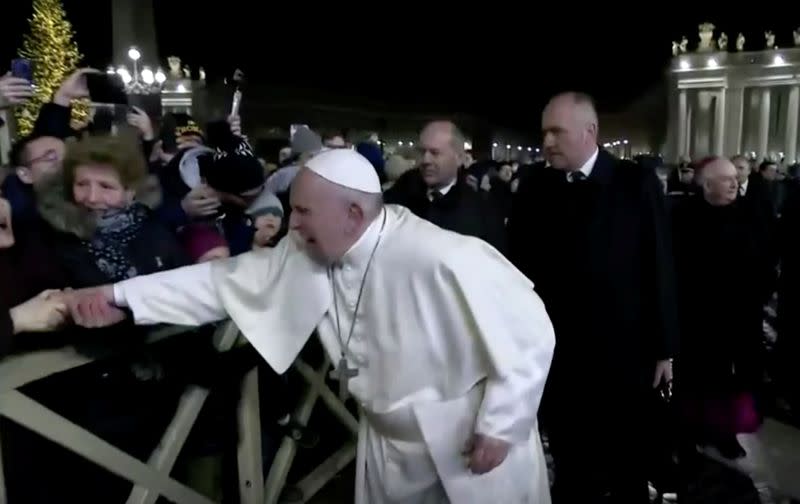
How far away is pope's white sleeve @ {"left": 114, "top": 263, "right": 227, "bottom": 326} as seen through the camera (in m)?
3.04

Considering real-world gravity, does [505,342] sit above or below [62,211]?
below

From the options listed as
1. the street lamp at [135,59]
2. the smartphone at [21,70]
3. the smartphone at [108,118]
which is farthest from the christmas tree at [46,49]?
the smartphone at [21,70]

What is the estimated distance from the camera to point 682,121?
7144 cm

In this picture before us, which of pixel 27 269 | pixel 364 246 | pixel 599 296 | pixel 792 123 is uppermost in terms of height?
pixel 792 123

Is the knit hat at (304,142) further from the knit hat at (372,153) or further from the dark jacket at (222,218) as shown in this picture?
the dark jacket at (222,218)

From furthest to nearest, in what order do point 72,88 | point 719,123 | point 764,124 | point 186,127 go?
1. point 719,123
2. point 764,124
3. point 186,127
4. point 72,88

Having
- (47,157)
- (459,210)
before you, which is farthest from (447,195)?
(47,157)

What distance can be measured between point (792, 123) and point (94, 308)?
228ft

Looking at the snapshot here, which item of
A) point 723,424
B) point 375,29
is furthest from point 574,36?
point 723,424

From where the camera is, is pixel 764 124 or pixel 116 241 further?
pixel 764 124

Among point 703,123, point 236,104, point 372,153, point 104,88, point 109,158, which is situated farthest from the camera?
point 703,123

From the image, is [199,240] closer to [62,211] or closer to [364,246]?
[62,211]

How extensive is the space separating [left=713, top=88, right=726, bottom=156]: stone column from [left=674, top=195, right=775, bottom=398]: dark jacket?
68133mm

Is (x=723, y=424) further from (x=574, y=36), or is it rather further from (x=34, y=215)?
(x=574, y=36)
